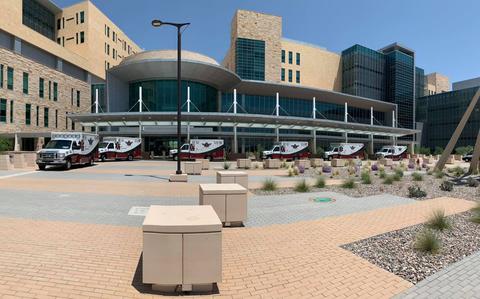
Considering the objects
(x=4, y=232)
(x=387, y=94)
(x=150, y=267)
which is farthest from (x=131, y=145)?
(x=387, y=94)

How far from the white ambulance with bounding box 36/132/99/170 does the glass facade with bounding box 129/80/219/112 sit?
23680 mm

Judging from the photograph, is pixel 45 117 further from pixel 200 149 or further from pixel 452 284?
pixel 452 284

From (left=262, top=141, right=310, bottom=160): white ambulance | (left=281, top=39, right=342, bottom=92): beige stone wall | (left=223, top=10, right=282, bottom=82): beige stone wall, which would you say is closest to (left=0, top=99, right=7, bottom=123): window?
(left=262, top=141, right=310, bottom=160): white ambulance

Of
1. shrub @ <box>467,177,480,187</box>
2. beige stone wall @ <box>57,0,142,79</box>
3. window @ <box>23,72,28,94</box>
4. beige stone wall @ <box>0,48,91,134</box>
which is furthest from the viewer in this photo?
beige stone wall @ <box>57,0,142,79</box>

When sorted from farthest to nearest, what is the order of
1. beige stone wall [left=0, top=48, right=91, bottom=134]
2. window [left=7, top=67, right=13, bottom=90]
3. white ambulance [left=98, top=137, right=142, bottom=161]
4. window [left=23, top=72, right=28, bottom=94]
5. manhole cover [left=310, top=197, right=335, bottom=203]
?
1. window [left=23, top=72, right=28, bottom=94]
2. window [left=7, top=67, right=13, bottom=90]
3. beige stone wall [left=0, top=48, right=91, bottom=134]
4. white ambulance [left=98, top=137, right=142, bottom=161]
5. manhole cover [left=310, top=197, right=335, bottom=203]

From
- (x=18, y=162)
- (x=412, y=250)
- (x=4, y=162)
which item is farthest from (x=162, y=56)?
(x=412, y=250)

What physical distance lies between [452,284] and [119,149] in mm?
34382

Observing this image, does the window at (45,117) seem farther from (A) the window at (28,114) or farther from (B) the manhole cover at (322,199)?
(B) the manhole cover at (322,199)

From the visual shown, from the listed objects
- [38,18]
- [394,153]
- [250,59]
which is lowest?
[394,153]

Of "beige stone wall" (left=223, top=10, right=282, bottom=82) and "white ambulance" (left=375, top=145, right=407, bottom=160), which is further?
"beige stone wall" (left=223, top=10, right=282, bottom=82)

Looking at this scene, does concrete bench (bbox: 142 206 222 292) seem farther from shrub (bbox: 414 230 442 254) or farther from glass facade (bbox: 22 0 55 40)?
glass facade (bbox: 22 0 55 40)

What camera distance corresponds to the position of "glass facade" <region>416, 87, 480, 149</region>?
76438 millimetres

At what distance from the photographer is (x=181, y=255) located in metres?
3.76

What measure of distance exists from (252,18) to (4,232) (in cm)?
6218
